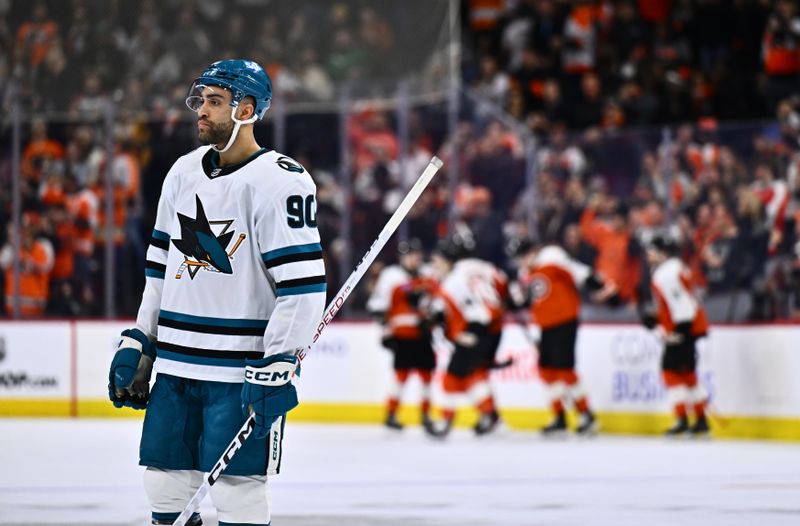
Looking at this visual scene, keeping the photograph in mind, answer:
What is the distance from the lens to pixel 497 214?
37.0 ft

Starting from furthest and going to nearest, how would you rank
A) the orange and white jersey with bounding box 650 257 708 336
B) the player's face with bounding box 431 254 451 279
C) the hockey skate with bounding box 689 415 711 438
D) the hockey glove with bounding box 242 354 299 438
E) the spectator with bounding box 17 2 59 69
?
the spectator with bounding box 17 2 59 69
the player's face with bounding box 431 254 451 279
the orange and white jersey with bounding box 650 257 708 336
the hockey skate with bounding box 689 415 711 438
the hockey glove with bounding box 242 354 299 438

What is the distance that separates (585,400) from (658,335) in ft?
2.47

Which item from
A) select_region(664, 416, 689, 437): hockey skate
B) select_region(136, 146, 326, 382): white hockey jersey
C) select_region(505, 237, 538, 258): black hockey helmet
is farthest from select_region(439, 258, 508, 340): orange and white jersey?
select_region(136, 146, 326, 382): white hockey jersey

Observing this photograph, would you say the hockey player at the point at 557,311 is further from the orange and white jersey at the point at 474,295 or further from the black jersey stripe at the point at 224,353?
the black jersey stripe at the point at 224,353

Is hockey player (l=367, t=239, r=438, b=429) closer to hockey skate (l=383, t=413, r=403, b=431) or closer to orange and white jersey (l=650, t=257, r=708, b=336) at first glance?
hockey skate (l=383, t=413, r=403, b=431)

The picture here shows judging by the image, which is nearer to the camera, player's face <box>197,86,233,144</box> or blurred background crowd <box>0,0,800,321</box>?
player's face <box>197,86,233,144</box>

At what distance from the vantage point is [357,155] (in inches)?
438

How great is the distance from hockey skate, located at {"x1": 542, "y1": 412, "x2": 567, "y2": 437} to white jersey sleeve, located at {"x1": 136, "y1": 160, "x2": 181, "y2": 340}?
22.0ft

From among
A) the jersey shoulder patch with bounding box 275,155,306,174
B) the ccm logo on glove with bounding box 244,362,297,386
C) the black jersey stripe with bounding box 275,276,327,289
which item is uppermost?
the jersey shoulder patch with bounding box 275,155,306,174

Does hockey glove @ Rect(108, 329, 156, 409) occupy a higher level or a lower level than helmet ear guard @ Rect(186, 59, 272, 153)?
lower

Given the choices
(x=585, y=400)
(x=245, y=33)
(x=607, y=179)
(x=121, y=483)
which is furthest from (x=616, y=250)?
(x=121, y=483)

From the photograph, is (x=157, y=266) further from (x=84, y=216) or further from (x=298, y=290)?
(x=84, y=216)

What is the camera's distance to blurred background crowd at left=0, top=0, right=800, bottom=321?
408 inches

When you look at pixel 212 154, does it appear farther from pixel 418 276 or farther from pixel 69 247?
pixel 69 247
